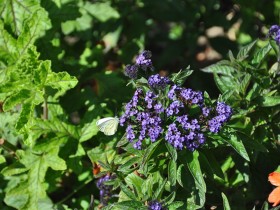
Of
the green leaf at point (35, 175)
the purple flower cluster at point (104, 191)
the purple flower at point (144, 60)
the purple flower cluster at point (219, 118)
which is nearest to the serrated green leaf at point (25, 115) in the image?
the green leaf at point (35, 175)

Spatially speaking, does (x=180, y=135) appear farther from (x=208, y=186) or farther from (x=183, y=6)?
(x=183, y=6)

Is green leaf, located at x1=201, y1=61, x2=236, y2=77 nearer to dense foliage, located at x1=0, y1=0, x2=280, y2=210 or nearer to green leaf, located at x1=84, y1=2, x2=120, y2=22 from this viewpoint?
dense foliage, located at x1=0, y1=0, x2=280, y2=210

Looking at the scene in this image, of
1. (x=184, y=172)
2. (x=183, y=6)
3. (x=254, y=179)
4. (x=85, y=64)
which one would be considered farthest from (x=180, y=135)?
(x=183, y=6)

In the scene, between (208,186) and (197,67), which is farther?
(197,67)

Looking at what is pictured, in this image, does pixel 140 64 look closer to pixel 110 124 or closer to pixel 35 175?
pixel 110 124

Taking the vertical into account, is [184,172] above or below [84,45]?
above

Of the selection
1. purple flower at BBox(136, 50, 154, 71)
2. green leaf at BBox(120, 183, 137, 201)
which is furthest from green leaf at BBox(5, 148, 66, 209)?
purple flower at BBox(136, 50, 154, 71)

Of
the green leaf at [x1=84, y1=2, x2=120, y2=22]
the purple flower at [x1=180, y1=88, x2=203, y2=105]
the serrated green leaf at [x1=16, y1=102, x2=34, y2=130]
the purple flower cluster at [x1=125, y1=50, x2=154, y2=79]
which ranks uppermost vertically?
the purple flower cluster at [x1=125, y1=50, x2=154, y2=79]

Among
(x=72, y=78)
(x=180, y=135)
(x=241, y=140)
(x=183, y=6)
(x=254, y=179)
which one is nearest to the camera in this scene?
(x=180, y=135)
